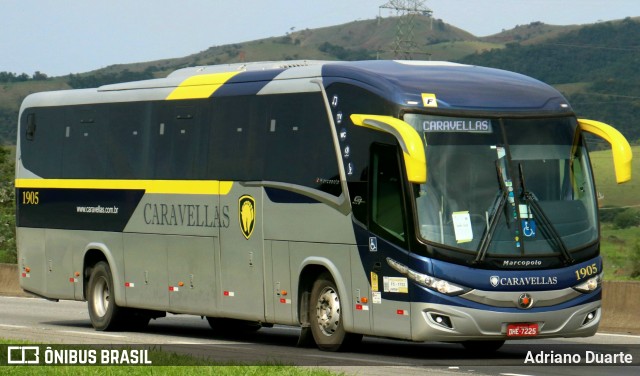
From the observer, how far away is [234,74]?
20484mm

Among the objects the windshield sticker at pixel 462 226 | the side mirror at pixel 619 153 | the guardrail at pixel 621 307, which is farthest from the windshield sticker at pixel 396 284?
the guardrail at pixel 621 307

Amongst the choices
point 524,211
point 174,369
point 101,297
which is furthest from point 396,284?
point 101,297

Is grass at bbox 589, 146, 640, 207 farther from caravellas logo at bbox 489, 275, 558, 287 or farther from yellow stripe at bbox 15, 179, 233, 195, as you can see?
caravellas logo at bbox 489, 275, 558, 287

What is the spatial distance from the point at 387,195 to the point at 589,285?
8.28 feet

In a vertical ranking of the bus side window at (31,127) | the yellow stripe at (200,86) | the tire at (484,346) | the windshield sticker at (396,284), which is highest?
the yellow stripe at (200,86)

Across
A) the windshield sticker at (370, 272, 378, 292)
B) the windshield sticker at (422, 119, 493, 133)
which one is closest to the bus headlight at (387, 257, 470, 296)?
the windshield sticker at (370, 272, 378, 292)

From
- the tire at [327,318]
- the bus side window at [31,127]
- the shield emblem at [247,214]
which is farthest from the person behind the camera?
the bus side window at [31,127]

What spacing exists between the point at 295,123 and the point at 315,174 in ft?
3.05

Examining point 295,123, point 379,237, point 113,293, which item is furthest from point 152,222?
point 379,237

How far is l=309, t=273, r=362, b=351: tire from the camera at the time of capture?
17.7 m

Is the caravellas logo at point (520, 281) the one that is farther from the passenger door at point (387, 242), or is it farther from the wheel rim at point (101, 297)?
the wheel rim at point (101, 297)

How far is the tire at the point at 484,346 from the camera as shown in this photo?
18.0 m

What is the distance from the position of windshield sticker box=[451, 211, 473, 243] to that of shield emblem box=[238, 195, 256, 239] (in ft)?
12.7

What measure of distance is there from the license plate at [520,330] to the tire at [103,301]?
8.31m
